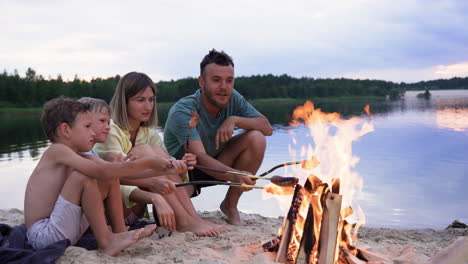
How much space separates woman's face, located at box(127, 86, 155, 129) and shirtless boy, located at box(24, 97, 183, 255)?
27.6 inches

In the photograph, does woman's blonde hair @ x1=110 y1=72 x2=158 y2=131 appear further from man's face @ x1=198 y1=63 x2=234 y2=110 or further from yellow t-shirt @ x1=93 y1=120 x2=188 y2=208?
man's face @ x1=198 y1=63 x2=234 y2=110

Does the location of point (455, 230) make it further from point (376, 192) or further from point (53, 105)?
point (53, 105)

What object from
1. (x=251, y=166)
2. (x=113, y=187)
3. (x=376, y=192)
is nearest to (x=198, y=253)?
(x=113, y=187)

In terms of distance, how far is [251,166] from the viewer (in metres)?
4.26

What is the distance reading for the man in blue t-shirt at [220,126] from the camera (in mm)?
4035

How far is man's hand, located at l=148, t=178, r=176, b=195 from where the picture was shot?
3.47m

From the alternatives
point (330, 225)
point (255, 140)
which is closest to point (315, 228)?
point (330, 225)

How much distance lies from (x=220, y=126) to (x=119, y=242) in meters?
1.53

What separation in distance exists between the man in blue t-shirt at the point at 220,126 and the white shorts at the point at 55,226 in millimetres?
1314

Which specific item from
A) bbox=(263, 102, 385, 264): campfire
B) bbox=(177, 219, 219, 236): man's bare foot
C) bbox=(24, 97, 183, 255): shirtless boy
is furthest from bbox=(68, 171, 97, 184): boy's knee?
bbox=(263, 102, 385, 264): campfire

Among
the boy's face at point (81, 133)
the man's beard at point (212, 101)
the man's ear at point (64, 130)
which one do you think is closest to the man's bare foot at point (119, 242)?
the boy's face at point (81, 133)

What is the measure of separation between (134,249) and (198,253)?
19.6 inches

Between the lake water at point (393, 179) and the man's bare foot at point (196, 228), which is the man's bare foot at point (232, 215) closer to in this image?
the man's bare foot at point (196, 228)

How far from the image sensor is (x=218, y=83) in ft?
13.6
